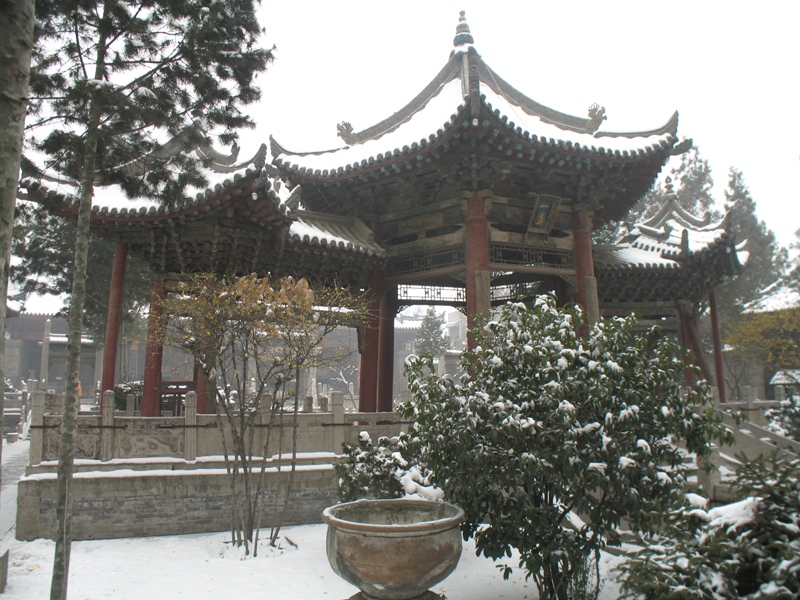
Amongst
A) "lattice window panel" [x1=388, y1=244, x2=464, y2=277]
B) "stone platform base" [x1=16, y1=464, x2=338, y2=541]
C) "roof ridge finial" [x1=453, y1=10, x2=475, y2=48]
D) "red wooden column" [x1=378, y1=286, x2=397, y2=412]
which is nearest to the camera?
"stone platform base" [x1=16, y1=464, x2=338, y2=541]

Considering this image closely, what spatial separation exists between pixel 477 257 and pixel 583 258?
6.84 ft

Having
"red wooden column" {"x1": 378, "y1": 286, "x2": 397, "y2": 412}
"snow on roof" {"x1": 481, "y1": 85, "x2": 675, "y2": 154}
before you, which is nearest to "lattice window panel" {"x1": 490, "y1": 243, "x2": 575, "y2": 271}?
"snow on roof" {"x1": 481, "y1": 85, "x2": 675, "y2": 154}

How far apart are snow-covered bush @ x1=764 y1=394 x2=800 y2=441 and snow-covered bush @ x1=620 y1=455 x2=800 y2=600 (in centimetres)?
786

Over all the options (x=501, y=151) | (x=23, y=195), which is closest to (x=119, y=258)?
(x=23, y=195)

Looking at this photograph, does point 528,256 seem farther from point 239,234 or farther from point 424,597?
point 424,597

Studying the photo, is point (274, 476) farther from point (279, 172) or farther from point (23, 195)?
point (279, 172)

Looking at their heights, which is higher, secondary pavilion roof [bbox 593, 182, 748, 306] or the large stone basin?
secondary pavilion roof [bbox 593, 182, 748, 306]

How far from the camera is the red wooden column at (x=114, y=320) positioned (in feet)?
27.0

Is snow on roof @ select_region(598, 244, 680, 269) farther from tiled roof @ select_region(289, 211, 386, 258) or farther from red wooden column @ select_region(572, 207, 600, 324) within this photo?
tiled roof @ select_region(289, 211, 386, 258)

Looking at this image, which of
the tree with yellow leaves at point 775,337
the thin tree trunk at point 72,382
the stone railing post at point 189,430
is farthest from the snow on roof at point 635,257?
the thin tree trunk at point 72,382

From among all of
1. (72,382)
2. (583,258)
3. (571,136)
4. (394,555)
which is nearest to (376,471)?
(394,555)

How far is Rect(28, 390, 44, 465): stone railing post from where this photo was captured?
702 cm

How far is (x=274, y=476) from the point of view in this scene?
7.89 meters

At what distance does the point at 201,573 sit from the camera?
5.96m
